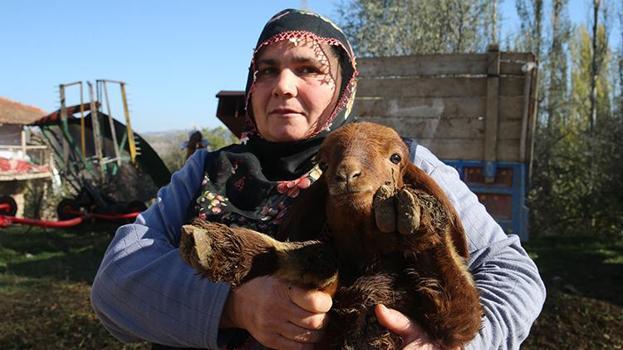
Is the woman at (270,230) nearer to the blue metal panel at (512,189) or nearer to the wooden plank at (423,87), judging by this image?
Answer: the blue metal panel at (512,189)

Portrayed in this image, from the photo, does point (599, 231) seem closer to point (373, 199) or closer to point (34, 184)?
point (373, 199)

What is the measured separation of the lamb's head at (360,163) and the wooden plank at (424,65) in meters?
4.94

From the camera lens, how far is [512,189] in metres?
5.71

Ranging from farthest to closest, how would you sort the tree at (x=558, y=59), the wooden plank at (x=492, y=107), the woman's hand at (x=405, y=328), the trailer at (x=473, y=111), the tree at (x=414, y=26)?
the tree at (x=558, y=59) < the tree at (x=414, y=26) < the wooden plank at (x=492, y=107) < the trailer at (x=473, y=111) < the woman's hand at (x=405, y=328)

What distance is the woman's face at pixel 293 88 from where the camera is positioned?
1.93m

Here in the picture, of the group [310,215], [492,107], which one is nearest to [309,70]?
[310,215]

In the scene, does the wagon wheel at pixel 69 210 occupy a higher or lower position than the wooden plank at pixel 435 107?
lower

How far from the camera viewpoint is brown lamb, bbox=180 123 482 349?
1.22 meters

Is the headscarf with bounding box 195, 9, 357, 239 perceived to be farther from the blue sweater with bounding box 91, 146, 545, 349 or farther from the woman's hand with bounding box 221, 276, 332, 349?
the woman's hand with bounding box 221, 276, 332, 349

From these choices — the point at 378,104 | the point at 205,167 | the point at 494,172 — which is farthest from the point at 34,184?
the point at 205,167

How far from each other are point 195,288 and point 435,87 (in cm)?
521

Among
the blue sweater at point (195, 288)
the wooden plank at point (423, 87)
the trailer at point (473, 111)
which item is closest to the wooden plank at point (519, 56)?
the trailer at point (473, 111)

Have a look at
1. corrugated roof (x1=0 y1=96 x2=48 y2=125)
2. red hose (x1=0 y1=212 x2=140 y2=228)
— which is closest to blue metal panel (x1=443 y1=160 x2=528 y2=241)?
red hose (x1=0 y1=212 x2=140 y2=228)

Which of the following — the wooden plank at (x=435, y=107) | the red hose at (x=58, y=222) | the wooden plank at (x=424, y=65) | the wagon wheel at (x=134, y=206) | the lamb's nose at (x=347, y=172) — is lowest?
the red hose at (x=58, y=222)
